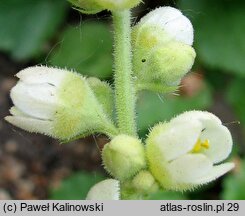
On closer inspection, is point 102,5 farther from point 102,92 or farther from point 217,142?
point 217,142

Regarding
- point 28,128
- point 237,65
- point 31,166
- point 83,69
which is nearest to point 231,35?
point 237,65

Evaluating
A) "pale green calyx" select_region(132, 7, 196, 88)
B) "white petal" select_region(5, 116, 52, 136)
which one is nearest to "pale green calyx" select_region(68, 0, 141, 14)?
"pale green calyx" select_region(132, 7, 196, 88)

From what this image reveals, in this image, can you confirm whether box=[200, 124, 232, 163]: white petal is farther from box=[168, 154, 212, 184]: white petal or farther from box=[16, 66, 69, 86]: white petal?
box=[16, 66, 69, 86]: white petal

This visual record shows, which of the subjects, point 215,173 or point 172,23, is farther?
point 172,23

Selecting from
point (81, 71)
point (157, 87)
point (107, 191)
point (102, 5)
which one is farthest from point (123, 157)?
point (81, 71)

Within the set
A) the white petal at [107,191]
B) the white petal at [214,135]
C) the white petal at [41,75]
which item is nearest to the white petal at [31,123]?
the white petal at [41,75]

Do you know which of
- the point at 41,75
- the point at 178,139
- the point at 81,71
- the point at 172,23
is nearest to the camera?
the point at 178,139

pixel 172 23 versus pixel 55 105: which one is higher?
pixel 172 23
